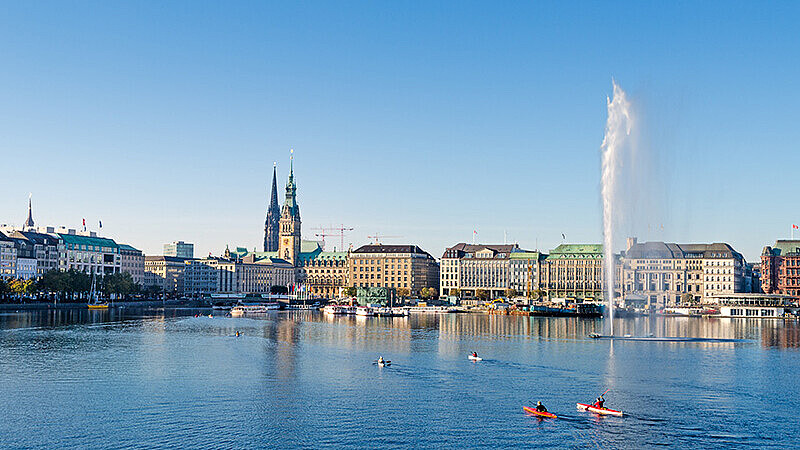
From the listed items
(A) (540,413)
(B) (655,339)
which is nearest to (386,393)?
(A) (540,413)

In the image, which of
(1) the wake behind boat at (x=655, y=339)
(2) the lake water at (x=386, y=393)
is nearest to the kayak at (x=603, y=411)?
(2) the lake water at (x=386, y=393)

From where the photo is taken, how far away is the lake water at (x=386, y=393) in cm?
5156

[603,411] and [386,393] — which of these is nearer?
[603,411]

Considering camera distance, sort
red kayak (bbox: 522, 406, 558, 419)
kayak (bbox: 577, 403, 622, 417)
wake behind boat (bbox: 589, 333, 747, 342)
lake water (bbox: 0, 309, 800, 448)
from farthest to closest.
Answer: wake behind boat (bbox: 589, 333, 747, 342) → kayak (bbox: 577, 403, 622, 417) → red kayak (bbox: 522, 406, 558, 419) → lake water (bbox: 0, 309, 800, 448)

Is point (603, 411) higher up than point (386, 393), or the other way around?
point (386, 393)

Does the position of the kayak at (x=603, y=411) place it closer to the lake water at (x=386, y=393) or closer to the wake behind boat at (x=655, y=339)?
the lake water at (x=386, y=393)

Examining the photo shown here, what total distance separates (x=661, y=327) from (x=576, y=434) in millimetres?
102407

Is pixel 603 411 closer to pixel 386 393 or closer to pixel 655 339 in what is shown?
pixel 386 393

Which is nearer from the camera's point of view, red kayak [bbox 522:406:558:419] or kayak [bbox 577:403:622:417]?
red kayak [bbox 522:406:558:419]

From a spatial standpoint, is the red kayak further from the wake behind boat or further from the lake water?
the wake behind boat

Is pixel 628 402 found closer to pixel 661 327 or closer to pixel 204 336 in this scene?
pixel 204 336

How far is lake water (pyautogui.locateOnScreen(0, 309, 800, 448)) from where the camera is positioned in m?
51.6

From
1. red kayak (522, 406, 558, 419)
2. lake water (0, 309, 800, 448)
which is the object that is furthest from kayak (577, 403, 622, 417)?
red kayak (522, 406, 558, 419)

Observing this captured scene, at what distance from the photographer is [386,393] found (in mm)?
65750
